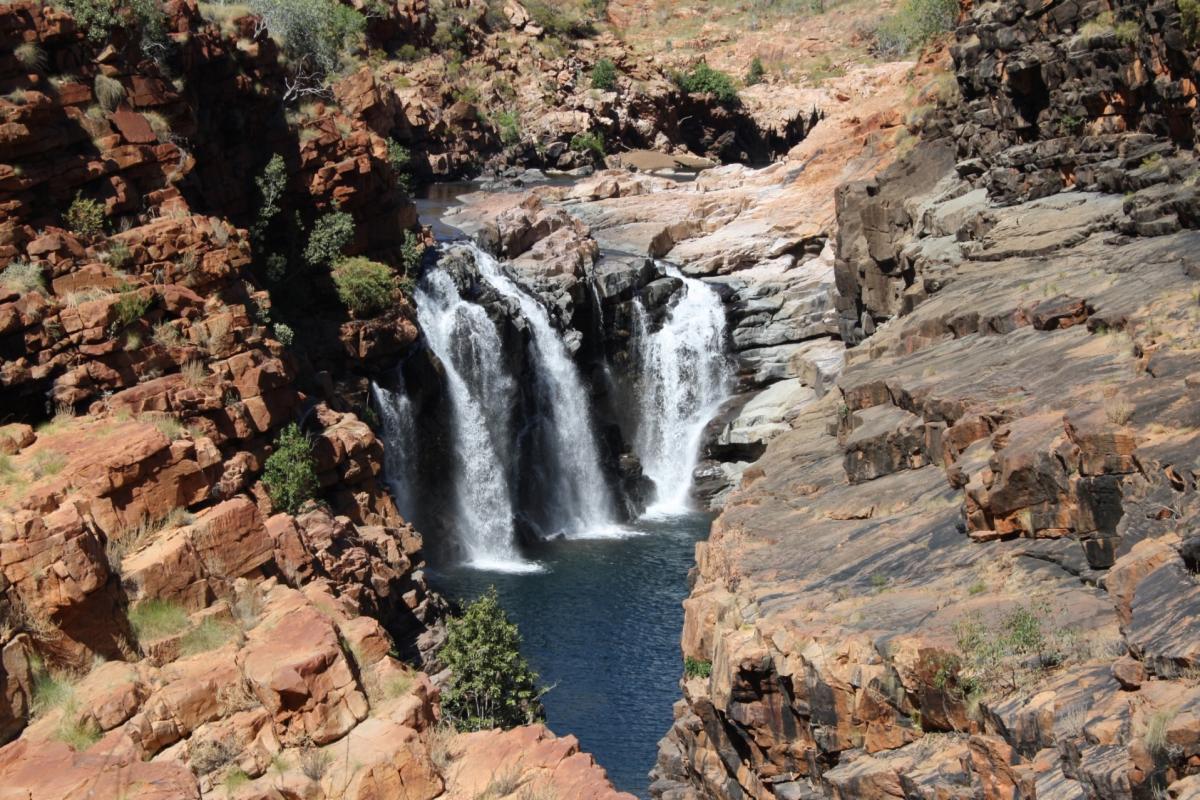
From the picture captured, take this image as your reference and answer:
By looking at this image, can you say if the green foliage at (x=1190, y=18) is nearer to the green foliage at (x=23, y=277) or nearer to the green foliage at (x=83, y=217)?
the green foliage at (x=83, y=217)

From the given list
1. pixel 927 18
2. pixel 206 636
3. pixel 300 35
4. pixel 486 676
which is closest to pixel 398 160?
pixel 300 35

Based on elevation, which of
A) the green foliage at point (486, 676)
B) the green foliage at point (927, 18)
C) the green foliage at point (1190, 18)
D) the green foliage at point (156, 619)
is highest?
the green foliage at point (927, 18)

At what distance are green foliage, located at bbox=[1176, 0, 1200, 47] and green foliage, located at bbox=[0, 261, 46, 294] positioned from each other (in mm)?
28712

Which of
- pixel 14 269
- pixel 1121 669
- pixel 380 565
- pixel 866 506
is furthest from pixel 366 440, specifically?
pixel 1121 669

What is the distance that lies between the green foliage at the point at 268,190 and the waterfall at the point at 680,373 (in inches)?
707

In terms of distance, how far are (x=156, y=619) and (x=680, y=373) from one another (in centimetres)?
4157

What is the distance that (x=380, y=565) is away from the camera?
34906 mm

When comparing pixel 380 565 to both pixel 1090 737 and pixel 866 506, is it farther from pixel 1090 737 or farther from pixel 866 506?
pixel 1090 737

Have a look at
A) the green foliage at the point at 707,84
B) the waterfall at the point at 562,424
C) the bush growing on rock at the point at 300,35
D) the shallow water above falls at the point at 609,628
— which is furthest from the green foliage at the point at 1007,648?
the green foliage at the point at 707,84

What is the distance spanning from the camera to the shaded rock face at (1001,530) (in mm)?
15539

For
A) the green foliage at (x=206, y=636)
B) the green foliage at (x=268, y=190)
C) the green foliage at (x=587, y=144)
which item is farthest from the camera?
the green foliage at (x=587, y=144)

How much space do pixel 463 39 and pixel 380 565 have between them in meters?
63.2

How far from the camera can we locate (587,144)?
83.2 metres

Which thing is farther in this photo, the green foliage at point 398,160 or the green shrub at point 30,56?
the green foliage at point 398,160
